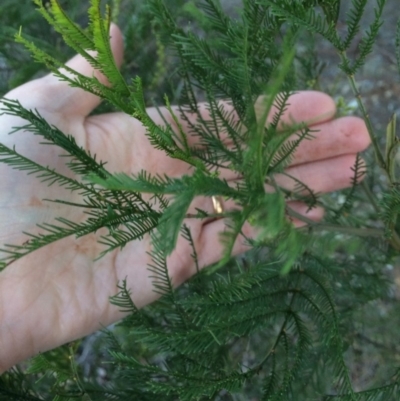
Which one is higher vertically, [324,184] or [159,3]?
[159,3]

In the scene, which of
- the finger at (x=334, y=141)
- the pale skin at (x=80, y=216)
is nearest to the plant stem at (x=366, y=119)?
the pale skin at (x=80, y=216)

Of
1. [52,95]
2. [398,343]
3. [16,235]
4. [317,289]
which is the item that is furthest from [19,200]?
[398,343]

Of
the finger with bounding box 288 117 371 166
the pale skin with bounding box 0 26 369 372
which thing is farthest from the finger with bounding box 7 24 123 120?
the finger with bounding box 288 117 371 166

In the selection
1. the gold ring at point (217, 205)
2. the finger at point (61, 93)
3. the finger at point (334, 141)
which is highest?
the finger at point (61, 93)

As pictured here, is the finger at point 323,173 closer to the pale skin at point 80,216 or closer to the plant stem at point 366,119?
the pale skin at point 80,216

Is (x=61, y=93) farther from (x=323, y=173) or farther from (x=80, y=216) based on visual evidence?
(x=323, y=173)

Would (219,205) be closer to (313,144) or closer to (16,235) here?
(313,144)

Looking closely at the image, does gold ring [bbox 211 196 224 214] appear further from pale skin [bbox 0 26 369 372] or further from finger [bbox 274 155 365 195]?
finger [bbox 274 155 365 195]

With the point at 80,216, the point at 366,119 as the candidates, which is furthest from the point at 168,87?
the point at 366,119
